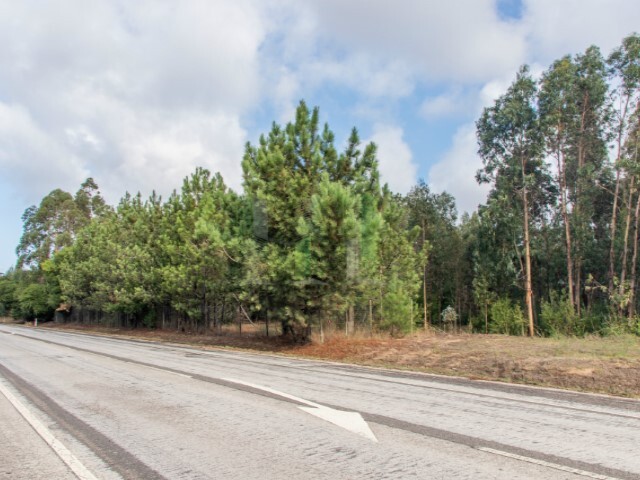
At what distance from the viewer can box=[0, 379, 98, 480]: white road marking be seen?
467 cm

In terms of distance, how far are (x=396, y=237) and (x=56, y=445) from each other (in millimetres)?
17404

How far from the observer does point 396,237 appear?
2161cm

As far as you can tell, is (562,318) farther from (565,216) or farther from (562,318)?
(565,216)

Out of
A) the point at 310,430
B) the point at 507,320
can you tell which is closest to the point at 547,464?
the point at 310,430

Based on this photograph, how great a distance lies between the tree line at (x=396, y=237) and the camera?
18.5 metres

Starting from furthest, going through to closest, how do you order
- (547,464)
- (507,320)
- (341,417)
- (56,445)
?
(507,320)
(341,417)
(56,445)
(547,464)

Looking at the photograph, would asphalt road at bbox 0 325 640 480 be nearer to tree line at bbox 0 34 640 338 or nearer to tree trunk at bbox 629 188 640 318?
tree line at bbox 0 34 640 338

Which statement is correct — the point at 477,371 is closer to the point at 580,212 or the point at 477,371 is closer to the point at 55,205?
the point at 580,212

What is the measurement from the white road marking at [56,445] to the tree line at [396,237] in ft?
33.7

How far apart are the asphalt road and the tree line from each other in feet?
27.3

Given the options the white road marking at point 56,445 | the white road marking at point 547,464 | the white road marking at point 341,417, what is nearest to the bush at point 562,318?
the white road marking at point 341,417

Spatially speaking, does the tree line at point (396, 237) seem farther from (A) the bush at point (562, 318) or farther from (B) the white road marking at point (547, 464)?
(B) the white road marking at point (547, 464)

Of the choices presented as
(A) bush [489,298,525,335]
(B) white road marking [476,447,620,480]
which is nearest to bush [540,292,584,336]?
(A) bush [489,298,525,335]

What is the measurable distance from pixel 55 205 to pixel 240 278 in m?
80.3
